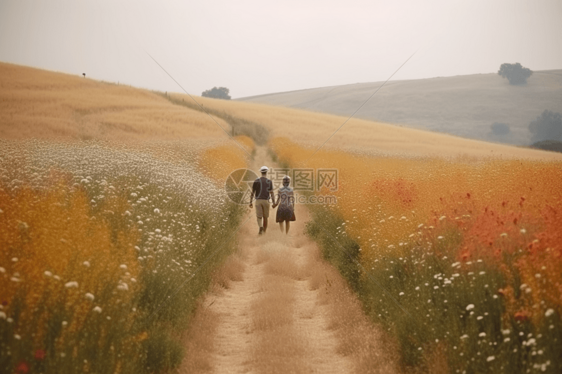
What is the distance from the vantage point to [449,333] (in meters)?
4.74

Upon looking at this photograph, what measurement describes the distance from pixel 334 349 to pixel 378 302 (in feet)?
3.10

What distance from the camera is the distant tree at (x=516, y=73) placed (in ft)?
235

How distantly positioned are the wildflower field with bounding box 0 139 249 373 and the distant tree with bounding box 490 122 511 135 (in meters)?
52.6

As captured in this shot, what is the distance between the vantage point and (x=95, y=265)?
4887mm

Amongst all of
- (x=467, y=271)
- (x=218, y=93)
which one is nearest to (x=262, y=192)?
(x=467, y=271)

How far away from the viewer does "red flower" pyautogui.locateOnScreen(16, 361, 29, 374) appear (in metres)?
3.48

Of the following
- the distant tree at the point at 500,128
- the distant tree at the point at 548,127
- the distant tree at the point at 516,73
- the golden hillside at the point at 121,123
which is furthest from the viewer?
the distant tree at the point at 516,73

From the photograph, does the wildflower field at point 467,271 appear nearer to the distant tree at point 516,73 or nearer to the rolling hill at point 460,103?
the rolling hill at point 460,103

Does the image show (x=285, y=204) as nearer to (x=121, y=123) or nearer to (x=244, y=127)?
(x=121, y=123)

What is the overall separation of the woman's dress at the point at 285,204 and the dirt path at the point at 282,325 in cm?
247

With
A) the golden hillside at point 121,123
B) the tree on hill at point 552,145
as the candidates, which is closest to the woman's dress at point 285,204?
the golden hillside at point 121,123

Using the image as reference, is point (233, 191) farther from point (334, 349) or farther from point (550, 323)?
point (550, 323)

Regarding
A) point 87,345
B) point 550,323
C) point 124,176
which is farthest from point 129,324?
point 124,176

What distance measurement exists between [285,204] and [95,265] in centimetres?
875
